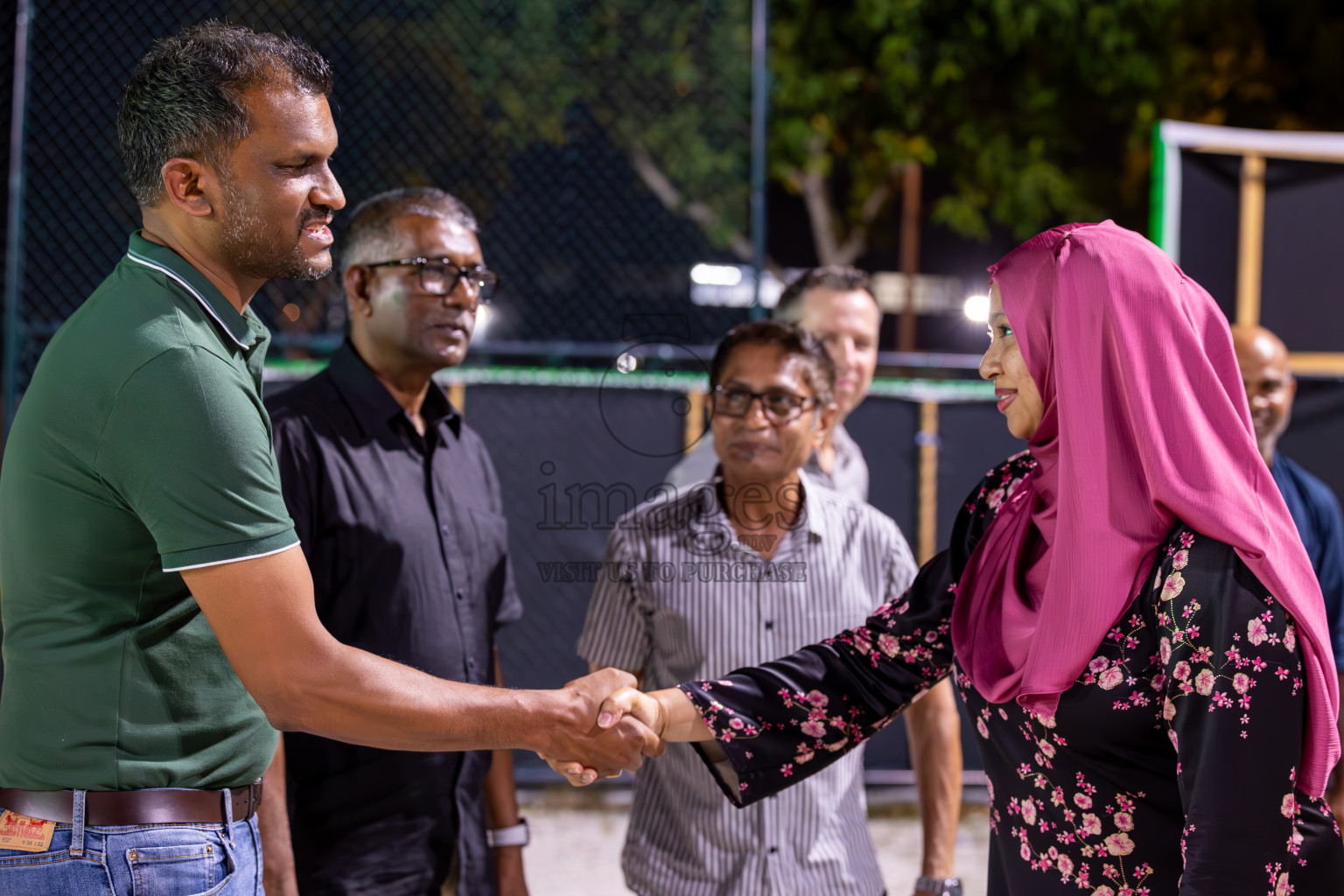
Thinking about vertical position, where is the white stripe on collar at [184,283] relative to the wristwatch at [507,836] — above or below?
above

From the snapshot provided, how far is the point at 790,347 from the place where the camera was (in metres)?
2.96

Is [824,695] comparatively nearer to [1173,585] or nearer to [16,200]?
[1173,585]

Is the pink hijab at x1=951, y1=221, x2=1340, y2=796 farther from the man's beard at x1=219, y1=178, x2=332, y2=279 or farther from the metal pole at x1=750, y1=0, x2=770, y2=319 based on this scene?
the metal pole at x1=750, y1=0, x2=770, y2=319

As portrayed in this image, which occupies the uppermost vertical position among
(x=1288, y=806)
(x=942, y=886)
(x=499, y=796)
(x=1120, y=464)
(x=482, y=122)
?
(x=482, y=122)

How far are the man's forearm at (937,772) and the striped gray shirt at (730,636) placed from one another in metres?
0.17

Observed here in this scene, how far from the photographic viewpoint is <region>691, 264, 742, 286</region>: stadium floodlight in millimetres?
10141

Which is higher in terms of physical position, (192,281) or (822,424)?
(192,281)

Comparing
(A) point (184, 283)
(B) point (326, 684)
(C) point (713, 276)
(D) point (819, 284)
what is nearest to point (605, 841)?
(D) point (819, 284)

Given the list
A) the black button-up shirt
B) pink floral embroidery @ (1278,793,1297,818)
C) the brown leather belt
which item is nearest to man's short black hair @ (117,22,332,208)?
the black button-up shirt

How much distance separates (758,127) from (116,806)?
194 inches

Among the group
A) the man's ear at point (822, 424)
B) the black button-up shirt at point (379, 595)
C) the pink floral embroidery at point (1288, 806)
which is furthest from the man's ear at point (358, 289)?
the pink floral embroidery at point (1288, 806)

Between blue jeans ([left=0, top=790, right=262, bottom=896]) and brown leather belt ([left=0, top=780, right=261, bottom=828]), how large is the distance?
1cm

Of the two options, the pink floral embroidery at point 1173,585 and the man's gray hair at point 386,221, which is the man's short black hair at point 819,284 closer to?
the man's gray hair at point 386,221

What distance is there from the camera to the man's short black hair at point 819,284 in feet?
13.1
